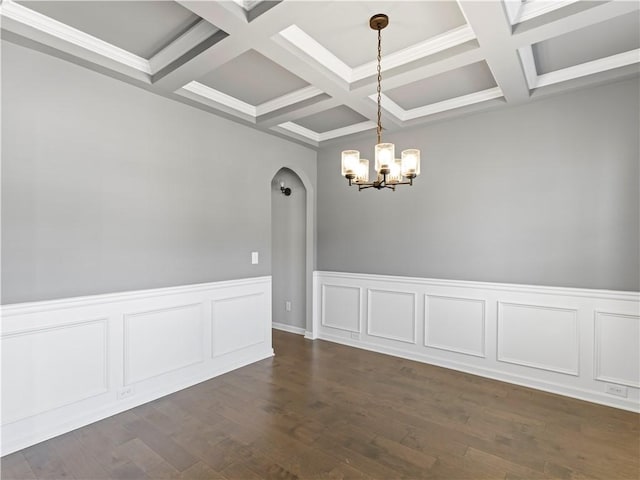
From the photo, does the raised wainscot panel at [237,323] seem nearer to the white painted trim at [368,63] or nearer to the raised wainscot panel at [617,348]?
the white painted trim at [368,63]

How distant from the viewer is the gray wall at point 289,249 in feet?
17.0

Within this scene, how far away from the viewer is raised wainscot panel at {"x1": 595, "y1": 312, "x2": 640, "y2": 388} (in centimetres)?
285

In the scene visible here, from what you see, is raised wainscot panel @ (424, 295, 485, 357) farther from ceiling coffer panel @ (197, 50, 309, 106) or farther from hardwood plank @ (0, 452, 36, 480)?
hardwood plank @ (0, 452, 36, 480)

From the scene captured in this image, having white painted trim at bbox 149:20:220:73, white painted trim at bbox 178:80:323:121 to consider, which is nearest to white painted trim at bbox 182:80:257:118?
white painted trim at bbox 178:80:323:121

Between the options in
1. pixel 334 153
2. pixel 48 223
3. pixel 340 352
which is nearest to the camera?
pixel 48 223

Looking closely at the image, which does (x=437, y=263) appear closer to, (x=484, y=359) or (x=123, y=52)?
(x=484, y=359)

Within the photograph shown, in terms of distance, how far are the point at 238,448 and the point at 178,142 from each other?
2704 mm

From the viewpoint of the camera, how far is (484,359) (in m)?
3.58

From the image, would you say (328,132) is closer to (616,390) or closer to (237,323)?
(237,323)

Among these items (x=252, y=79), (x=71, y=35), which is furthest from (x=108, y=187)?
(x=252, y=79)

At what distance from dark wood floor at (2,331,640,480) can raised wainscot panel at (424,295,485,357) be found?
1.38 ft

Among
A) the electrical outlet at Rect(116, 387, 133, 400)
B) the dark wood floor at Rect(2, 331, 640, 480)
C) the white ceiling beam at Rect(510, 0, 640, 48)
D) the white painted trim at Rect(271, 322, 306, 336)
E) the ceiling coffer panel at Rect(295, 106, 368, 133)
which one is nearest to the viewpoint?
the white ceiling beam at Rect(510, 0, 640, 48)

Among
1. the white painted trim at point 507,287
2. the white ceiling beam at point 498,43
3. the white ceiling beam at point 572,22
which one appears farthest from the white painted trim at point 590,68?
the white painted trim at point 507,287

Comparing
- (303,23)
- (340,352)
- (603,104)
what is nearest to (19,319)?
(303,23)
